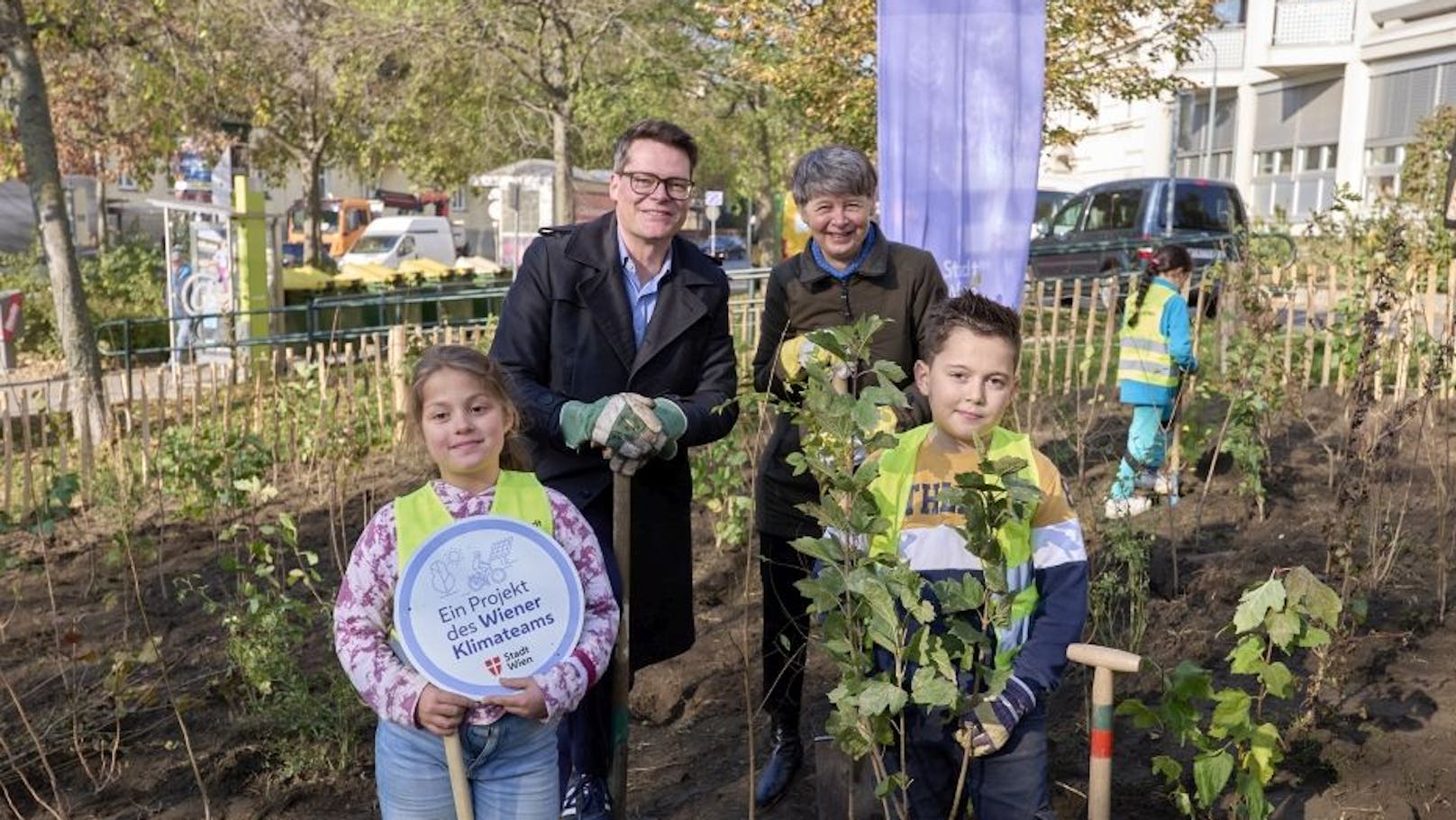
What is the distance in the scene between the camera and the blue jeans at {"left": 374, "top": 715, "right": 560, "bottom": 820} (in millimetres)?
2217

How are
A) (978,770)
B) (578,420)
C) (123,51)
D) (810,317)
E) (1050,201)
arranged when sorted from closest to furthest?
(978,770), (578,420), (810,317), (123,51), (1050,201)

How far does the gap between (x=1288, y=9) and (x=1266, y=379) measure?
25.3 meters

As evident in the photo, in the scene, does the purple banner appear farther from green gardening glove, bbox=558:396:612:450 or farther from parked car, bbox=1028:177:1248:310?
parked car, bbox=1028:177:1248:310

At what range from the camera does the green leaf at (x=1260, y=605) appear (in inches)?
89.9

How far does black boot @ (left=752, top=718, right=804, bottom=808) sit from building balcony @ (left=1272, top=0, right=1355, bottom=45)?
2865cm

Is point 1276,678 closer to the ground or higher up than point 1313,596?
closer to the ground

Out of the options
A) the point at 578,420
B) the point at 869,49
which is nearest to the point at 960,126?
the point at 578,420

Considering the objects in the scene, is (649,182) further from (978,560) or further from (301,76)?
(301,76)

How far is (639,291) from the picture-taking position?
2.92 metres

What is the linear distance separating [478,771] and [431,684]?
8.5 inches

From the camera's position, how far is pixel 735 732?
380 cm

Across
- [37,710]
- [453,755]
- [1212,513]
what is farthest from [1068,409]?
[453,755]

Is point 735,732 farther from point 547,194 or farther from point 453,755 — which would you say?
point 547,194

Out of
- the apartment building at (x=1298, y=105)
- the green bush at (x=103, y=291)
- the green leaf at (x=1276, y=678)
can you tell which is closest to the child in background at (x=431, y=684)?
the green leaf at (x=1276, y=678)
